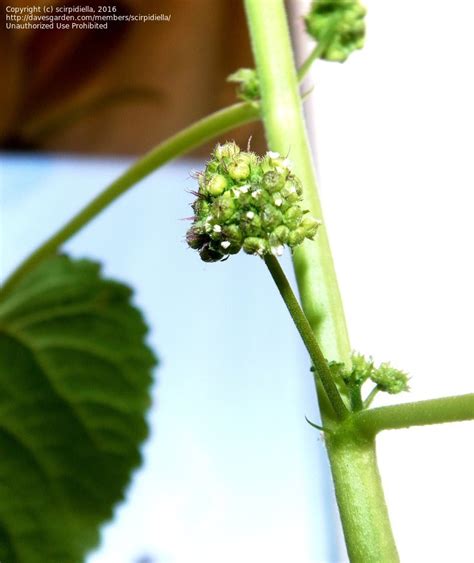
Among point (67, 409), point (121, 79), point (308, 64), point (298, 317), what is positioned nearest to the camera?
point (298, 317)

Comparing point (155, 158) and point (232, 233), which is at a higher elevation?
point (155, 158)

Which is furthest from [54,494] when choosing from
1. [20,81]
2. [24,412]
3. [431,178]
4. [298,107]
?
[20,81]

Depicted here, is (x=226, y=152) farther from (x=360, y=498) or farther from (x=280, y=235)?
(x=360, y=498)

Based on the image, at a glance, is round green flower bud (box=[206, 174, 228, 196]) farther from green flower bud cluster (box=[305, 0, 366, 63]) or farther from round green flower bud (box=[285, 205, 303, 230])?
green flower bud cluster (box=[305, 0, 366, 63])

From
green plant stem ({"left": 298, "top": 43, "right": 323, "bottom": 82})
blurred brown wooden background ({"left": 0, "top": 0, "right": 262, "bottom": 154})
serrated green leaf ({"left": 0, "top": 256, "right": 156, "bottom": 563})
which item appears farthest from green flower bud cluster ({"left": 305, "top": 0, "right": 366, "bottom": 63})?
blurred brown wooden background ({"left": 0, "top": 0, "right": 262, "bottom": 154})

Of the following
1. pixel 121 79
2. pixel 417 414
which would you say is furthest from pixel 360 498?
pixel 121 79

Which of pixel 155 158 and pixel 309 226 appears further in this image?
pixel 155 158

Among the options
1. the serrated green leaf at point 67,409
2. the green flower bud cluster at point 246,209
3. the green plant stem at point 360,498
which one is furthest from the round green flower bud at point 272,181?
the serrated green leaf at point 67,409

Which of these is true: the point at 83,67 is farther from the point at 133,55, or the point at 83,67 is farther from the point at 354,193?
the point at 354,193
